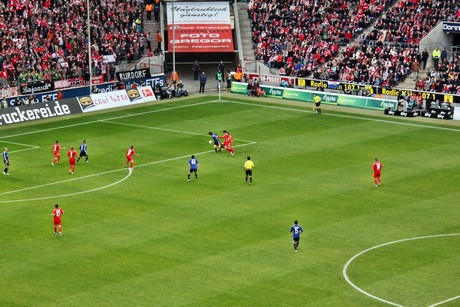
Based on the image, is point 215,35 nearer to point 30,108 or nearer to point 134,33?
point 134,33

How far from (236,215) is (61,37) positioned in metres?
44.6

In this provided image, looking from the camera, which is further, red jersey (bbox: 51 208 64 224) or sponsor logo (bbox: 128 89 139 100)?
sponsor logo (bbox: 128 89 139 100)

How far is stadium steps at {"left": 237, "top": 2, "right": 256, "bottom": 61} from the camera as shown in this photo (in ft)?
330

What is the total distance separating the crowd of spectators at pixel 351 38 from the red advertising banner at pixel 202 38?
2959 millimetres

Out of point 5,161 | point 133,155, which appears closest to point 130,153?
point 133,155

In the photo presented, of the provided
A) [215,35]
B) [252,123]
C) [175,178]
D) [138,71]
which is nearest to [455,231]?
[175,178]

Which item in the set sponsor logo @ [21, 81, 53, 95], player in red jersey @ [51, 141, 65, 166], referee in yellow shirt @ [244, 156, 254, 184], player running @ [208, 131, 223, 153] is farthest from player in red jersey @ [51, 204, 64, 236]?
sponsor logo @ [21, 81, 53, 95]

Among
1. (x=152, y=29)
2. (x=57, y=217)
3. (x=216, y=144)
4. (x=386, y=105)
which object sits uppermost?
(x=152, y=29)

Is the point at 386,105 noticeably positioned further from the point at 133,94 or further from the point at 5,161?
the point at 5,161

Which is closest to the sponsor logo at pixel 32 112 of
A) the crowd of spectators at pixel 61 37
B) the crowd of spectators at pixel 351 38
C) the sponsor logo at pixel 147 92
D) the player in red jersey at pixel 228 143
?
the crowd of spectators at pixel 61 37

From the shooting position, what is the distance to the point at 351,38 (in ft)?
320

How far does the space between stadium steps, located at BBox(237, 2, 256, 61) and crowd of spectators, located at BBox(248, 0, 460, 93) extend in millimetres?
724

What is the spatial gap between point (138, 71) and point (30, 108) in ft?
48.0

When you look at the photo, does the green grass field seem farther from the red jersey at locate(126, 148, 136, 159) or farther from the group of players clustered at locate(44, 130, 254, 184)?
the red jersey at locate(126, 148, 136, 159)
